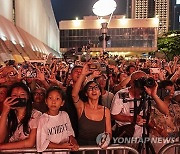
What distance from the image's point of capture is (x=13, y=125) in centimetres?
415

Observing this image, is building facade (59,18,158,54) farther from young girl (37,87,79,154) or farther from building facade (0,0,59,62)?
young girl (37,87,79,154)

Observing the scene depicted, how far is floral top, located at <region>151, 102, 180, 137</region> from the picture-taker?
16.3 feet

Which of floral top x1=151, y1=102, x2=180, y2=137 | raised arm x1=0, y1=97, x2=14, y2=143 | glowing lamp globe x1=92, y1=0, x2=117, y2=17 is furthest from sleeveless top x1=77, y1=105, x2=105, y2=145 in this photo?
glowing lamp globe x1=92, y1=0, x2=117, y2=17

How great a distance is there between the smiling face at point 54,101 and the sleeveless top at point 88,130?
0.42 m

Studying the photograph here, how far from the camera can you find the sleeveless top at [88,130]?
444cm

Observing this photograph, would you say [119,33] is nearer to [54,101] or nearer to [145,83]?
[145,83]

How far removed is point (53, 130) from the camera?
4.08 metres

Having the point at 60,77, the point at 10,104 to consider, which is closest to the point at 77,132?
the point at 10,104

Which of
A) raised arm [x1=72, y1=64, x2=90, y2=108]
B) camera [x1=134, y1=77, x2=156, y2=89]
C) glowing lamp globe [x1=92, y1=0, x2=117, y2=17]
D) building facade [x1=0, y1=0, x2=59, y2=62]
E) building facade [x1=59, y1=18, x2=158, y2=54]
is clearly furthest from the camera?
building facade [x1=59, y1=18, x2=158, y2=54]

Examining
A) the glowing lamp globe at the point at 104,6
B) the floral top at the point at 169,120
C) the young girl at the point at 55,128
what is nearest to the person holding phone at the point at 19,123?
the young girl at the point at 55,128

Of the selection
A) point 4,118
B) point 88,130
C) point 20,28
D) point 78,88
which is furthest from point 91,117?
point 20,28

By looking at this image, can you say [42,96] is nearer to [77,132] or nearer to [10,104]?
[77,132]

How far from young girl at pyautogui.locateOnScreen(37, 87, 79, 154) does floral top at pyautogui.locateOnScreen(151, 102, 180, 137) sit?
1291mm

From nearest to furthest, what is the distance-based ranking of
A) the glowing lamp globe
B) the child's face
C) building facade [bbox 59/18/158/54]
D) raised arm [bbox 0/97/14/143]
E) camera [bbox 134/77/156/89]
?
raised arm [bbox 0/97/14/143] < the child's face < camera [bbox 134/77/156/89] < the glowing lamp globe < building facade [bbox 59/18/158/54]
